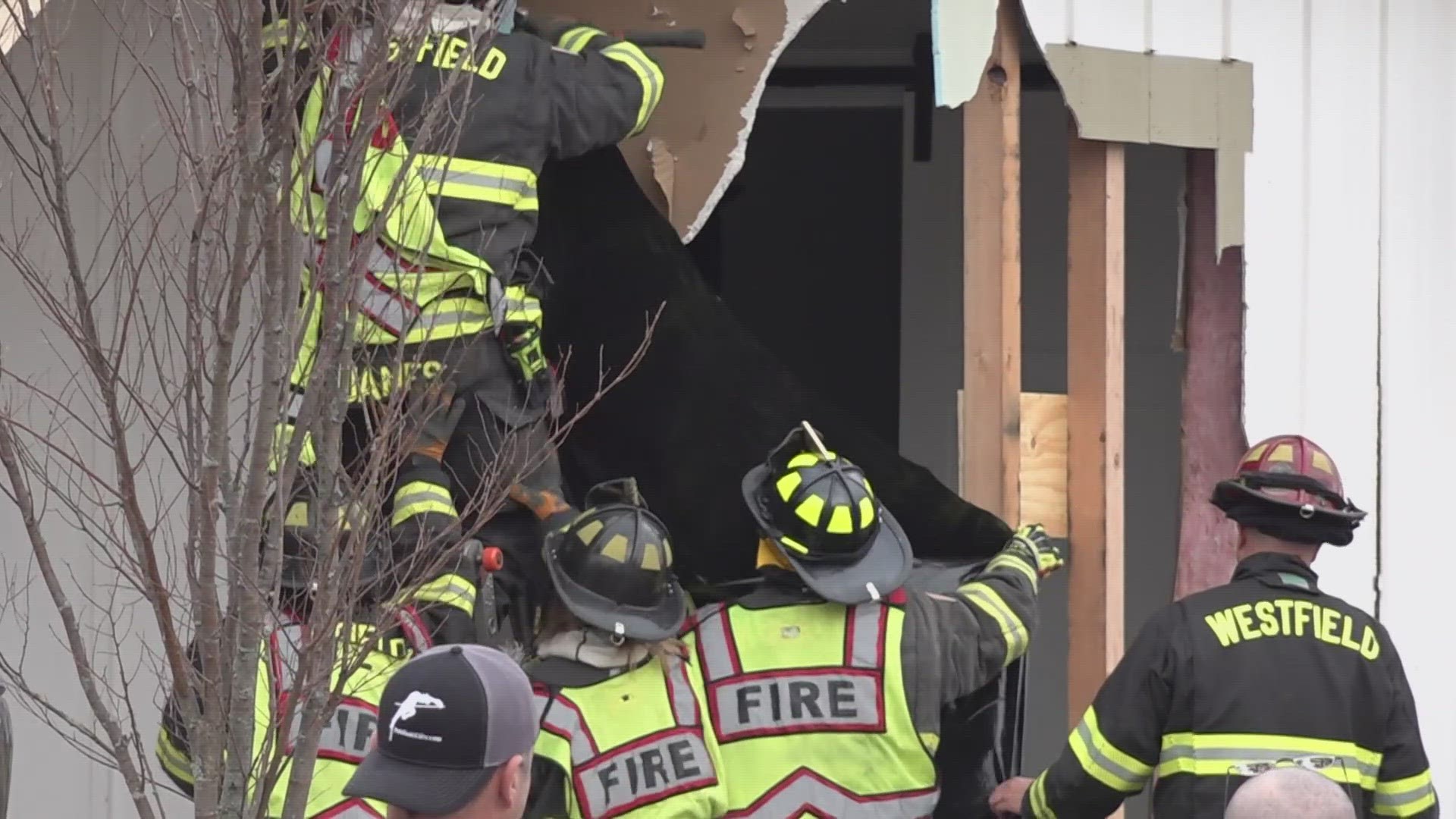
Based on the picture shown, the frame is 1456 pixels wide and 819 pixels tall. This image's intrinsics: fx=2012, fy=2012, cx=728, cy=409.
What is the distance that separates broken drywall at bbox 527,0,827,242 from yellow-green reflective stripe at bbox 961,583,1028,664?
1.40m

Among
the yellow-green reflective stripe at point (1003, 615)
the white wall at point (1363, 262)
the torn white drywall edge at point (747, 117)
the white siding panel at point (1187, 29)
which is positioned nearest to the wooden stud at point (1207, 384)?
the white wall at point (1363, 262)

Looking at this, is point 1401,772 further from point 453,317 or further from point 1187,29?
point 453,317

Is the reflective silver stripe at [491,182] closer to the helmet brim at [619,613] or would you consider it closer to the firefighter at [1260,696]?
the helmet brim at [619,613]

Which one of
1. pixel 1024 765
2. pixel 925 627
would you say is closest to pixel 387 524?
pixel 925 627

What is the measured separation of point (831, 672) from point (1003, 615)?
58 cm

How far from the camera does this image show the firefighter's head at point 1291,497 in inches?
191

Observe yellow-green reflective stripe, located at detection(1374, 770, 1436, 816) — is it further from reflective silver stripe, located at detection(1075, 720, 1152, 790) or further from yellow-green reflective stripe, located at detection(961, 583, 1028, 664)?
yellow-green reflective stripe, located at detection(961, 583, 1028, 664)

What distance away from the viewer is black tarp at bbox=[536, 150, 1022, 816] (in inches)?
236

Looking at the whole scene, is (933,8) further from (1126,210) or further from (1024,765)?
(1024,765)

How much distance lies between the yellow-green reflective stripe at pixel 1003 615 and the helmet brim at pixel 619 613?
81 cm

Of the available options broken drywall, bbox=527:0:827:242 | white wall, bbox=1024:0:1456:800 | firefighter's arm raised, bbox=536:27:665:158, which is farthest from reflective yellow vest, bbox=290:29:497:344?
white wall, bbox=1024:0:1456:800

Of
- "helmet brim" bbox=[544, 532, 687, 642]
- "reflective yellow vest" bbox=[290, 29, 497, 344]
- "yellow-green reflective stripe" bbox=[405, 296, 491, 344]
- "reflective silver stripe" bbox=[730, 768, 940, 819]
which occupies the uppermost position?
"reflective yellow vest" bbox=[290, 29, 497, 344]

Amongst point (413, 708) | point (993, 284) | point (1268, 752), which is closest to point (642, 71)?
point (993, 284)

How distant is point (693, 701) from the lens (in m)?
5.27
